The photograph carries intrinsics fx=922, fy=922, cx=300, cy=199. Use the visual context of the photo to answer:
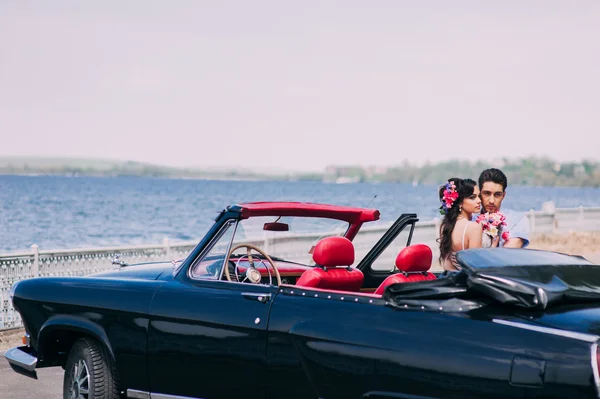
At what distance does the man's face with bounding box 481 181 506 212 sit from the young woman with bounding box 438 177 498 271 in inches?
12.2

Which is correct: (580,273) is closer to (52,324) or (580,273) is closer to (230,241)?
(230,241)

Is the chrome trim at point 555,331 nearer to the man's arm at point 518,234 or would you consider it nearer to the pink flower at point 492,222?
the pink flower at point 492,222

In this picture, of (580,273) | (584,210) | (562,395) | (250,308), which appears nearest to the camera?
(562,395)

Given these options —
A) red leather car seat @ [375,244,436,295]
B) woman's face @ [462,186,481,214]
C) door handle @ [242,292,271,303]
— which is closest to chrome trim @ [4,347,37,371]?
door handle @ [242,292,271,303]

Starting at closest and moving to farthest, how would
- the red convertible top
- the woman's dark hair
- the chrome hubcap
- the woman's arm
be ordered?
the red convertible top → the chrome hubcap → the woman's arm → the woman's dark hair

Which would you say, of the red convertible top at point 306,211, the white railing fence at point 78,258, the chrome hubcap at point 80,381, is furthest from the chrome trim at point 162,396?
the white railing fence at point 78,258

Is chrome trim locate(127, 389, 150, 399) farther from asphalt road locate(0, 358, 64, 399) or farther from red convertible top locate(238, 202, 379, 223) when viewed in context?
asphalt road locate(0, 358, 64, 399)

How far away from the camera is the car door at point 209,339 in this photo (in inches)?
204

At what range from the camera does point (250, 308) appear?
17.3ft

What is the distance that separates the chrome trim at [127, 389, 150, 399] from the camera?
19.0 ft

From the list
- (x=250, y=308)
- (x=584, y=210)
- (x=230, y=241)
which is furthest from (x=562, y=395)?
(x=584, y=210)

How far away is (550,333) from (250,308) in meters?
1.84

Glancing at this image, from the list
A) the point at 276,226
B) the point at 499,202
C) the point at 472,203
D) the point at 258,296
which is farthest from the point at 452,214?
the point at 258,296

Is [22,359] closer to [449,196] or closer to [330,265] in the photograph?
[330,265]
